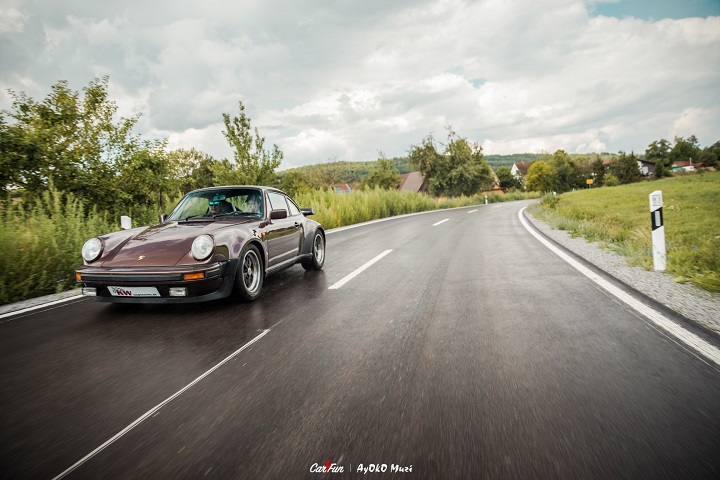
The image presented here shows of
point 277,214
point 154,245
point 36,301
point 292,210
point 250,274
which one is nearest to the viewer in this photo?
point 154,245

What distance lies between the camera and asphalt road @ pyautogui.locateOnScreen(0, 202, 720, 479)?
187 cm

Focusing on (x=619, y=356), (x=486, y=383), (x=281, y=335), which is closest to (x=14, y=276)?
(x=281, y=335)

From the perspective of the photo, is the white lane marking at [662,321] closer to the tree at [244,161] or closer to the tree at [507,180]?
the tree at [244,161]

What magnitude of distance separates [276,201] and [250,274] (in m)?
1.60

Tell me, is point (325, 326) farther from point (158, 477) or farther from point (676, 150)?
point (676, 150)

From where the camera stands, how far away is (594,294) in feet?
15.4

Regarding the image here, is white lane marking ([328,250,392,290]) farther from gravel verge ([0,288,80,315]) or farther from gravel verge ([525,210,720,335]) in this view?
gravel verge ([525,210,720,335])

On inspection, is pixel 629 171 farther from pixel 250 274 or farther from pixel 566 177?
pixel 250 274

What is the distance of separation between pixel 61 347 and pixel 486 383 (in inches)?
137

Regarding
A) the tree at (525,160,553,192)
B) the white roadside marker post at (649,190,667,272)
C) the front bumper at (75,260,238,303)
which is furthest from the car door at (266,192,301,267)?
the tree at (525,160,553,192)

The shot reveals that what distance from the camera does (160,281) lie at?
4055 mm

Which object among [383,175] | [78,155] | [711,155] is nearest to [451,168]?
[383,175]

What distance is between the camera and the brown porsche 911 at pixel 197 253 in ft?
13.5

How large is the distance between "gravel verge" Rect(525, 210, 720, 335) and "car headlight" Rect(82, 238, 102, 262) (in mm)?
5893
